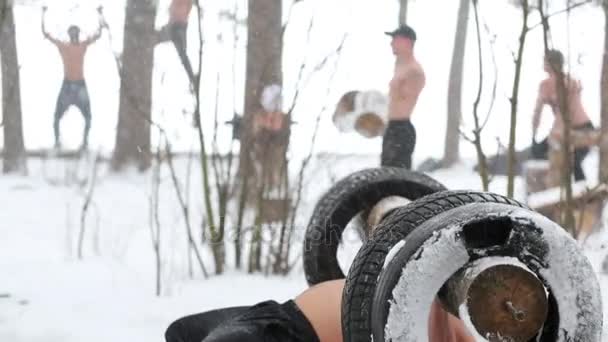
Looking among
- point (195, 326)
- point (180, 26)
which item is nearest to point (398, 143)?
point (180, 26)

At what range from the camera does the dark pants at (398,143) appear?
17.0 feet

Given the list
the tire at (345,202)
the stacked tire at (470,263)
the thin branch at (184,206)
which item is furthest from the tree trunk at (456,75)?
the stacked tire at (470,263)

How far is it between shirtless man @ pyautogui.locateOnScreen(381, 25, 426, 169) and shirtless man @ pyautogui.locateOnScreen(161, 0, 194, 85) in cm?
145

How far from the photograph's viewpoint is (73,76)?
6.81m

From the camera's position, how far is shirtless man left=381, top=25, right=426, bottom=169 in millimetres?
5129

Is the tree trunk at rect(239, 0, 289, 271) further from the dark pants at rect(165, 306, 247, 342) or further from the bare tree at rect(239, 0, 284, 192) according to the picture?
the dark pants at rect(165, 306, 247, 342)

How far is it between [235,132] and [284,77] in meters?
0.48

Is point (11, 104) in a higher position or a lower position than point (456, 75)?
lower

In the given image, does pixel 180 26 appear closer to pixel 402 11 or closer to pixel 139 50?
pixel 139 50

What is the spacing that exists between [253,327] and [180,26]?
3822mm

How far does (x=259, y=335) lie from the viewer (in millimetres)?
1815

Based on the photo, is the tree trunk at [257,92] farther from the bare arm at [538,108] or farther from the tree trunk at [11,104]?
the tree trunk at [11,104]

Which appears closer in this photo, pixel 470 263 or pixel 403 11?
pixel 470 263

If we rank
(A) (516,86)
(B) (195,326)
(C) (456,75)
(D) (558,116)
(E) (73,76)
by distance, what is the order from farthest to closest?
(C) (456,75) < (E) (73,76) < (D) (558,116) < (A) (516,86) < (B) (195,326)
